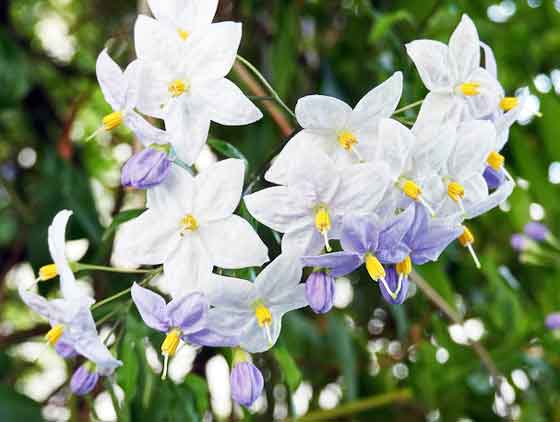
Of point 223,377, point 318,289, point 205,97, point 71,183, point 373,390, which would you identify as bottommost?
point 373,390

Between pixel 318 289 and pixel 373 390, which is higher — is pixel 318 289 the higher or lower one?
the higher one

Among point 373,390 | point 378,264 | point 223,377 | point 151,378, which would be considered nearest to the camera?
point 378,264

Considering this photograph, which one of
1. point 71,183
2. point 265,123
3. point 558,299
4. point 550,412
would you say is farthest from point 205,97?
point 550,412

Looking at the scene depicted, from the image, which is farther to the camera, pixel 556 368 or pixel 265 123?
pixel 556 368

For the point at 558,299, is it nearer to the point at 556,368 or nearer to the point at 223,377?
the point at 556,368

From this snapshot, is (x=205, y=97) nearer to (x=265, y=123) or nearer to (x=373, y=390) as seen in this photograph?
(x=265, y=123)

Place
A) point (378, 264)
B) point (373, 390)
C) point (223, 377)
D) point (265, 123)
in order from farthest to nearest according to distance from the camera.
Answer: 1. point (373, 390)
2. point (223, 377)
3. point (265, 123)
4. point (378, 264)

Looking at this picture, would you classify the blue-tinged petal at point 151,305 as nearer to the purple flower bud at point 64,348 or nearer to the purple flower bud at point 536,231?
the purple flower bud at point 64,348

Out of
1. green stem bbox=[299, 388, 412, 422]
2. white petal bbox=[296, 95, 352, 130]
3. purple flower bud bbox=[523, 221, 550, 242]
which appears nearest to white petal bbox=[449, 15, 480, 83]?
white petal bbox=[296, 95, 352, 130]
